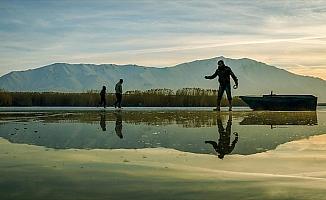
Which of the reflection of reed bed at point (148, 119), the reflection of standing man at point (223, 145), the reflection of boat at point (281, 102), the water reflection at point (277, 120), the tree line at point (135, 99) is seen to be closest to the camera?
the reflection of standing man at point (223, 145)

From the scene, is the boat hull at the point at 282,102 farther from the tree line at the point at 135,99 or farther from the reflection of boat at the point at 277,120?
the tree line at the point at 135,99

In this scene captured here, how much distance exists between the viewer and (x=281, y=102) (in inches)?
1244

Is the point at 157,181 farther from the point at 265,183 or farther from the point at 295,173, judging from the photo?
the point at 295,173

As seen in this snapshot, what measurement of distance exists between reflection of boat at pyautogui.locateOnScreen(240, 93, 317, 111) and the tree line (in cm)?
1188

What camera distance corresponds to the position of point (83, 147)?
31.8 ft

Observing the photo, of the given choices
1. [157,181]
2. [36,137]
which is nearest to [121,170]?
[157,181]

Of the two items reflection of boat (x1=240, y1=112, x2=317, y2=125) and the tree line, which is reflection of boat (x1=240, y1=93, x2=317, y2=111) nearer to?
reflection of boat (x1=240, y1=112, x2=317, y2=125)

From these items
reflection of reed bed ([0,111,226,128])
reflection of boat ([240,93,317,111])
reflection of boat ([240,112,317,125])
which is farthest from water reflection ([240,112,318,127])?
reflection of boat ([240,93,317,111])

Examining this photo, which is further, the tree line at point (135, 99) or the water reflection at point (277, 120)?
the tree line at point (135, 99)

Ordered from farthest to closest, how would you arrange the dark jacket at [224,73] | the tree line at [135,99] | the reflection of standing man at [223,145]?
the tree line at [135,99] < the dark jacket at [224,73] < the reflection of standing man at [223,145]

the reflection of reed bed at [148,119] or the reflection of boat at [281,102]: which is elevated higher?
the reflection of boat at [281,102]

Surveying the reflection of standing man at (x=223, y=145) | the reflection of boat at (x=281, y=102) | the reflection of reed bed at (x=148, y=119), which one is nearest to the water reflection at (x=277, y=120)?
the reflection of reed bed at (x=148, y=119)

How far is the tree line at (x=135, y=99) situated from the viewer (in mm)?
44094

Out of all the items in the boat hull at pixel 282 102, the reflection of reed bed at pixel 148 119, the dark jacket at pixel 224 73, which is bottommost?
the reflection of reed bed at pixel 148 119
